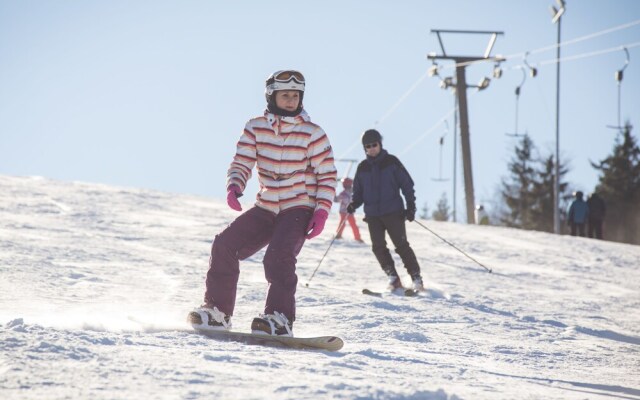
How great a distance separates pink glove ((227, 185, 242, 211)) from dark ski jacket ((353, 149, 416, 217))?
3637 mm

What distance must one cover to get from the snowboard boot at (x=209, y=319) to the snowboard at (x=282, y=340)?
0.25 feet

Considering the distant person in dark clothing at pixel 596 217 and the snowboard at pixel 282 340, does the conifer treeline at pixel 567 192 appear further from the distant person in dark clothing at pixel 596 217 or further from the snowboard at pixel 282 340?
the snowboard at pixel 282 340

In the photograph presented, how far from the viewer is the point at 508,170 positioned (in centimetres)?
6359

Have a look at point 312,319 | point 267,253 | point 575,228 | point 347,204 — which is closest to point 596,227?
point 575,228

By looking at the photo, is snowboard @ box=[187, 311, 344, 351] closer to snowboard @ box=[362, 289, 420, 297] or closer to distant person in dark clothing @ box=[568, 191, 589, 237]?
snowboard @ box=[362, 289, 420, 297]

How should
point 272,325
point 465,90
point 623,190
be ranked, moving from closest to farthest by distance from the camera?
point 272,325 < point 465,90 < point 623,190

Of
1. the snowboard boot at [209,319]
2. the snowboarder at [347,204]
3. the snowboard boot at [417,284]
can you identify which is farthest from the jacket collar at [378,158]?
the snowboarder at [347,204]

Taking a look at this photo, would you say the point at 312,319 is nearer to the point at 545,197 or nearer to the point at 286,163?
the point at 286,163

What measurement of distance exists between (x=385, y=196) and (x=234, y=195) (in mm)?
3741

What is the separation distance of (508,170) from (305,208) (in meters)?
60.5

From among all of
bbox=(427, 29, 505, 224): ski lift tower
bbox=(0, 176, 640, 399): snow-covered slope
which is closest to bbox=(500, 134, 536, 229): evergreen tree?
bbox=(427, 29, 505, 224): ski lift tower

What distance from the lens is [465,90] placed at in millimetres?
26641

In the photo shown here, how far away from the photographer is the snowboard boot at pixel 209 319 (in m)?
4.61

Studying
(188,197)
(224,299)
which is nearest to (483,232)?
(188,197)
